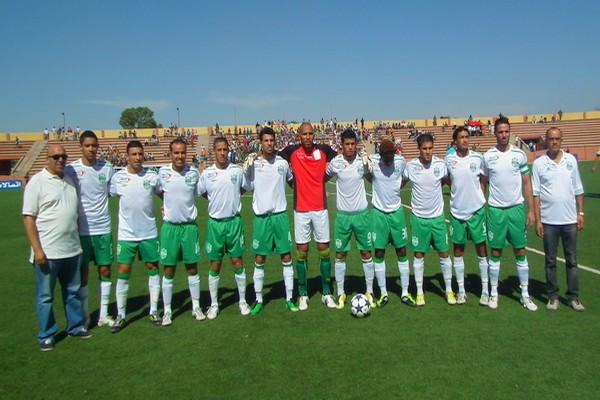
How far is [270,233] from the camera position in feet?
21.1

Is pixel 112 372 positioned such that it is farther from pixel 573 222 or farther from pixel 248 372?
pixel 573 222

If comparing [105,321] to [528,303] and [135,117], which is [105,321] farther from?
[135,117]

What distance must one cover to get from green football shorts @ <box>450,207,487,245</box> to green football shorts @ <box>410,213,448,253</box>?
0.16 meters

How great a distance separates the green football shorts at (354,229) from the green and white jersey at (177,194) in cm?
203

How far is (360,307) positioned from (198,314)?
2172 mm

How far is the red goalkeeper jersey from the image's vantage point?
21.2ft

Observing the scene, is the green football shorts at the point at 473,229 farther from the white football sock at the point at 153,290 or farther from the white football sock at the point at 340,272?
the white football sock at the point at 153,290

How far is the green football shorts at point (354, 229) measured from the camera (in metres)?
6.47

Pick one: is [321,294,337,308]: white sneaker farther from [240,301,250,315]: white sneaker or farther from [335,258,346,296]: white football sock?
[240,301,250,315]: white sneaker

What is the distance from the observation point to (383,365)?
15.2 feet

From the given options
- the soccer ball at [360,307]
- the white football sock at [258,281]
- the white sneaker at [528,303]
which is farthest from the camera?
the white football sock at [258,281]

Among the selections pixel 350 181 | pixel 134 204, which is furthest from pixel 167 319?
pixel 350 181

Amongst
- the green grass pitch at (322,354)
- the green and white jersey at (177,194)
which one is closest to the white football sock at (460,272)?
the green grass pitch at (322,354)

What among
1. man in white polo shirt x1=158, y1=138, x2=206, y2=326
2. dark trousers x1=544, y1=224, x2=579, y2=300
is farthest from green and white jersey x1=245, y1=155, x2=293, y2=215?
dark trousers x1=544, y1=224, x2=579, y2=300
